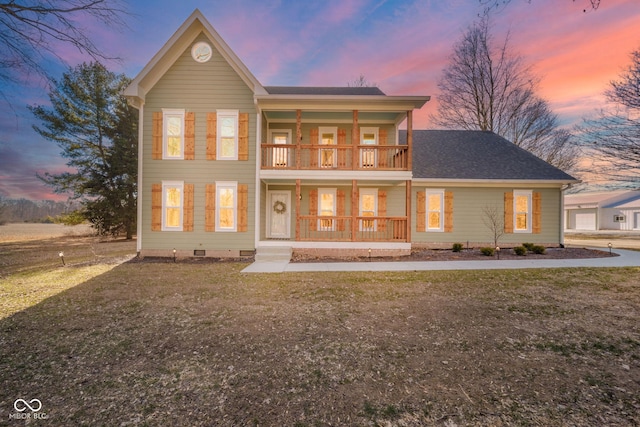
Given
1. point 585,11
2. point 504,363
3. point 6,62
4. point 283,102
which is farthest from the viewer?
point 283,102

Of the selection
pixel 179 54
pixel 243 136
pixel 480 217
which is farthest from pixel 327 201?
pixel 179 54

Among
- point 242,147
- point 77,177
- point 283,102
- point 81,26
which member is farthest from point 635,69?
point 77,177

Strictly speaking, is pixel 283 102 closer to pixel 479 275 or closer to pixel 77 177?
pixel 479 275

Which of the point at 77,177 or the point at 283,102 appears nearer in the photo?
the point at 283,102

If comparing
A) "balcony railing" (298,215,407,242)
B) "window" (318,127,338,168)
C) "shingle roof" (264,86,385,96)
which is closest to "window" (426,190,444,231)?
"balcony railing" (298,215,407,242)

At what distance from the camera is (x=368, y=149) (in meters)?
12.0

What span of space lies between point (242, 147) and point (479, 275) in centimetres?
964

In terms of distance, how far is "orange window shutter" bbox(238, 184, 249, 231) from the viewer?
1088 centimetres

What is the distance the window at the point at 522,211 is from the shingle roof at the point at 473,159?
89cm

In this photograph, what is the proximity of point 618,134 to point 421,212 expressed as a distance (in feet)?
55.5

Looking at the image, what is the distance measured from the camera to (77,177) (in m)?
17.8

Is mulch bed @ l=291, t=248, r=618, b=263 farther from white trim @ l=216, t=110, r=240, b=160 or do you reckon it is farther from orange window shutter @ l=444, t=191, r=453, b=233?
white trim @ l=216, t=110, r=240, b=160

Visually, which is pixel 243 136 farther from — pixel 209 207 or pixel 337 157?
pixel 337 157

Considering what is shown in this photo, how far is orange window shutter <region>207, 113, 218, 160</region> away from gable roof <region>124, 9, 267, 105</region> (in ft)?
6.61
